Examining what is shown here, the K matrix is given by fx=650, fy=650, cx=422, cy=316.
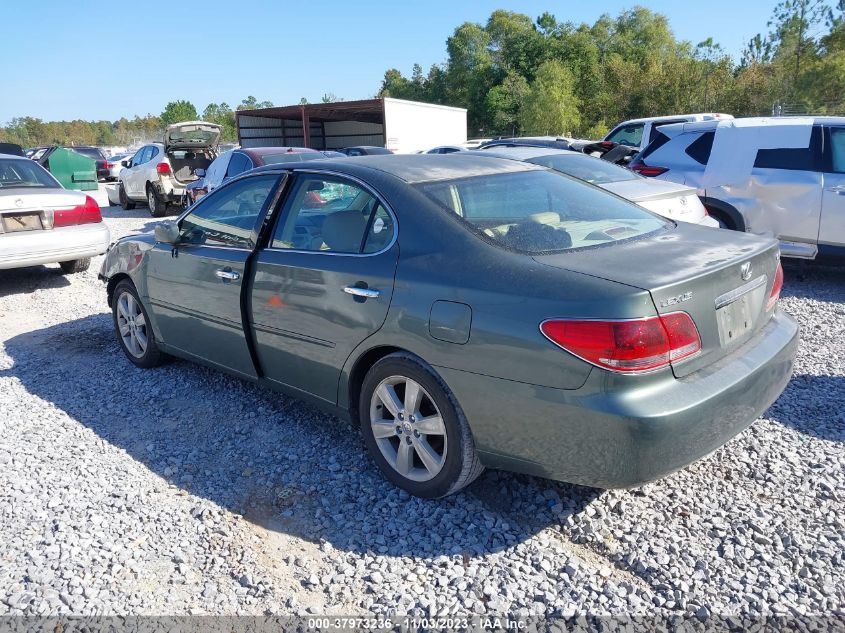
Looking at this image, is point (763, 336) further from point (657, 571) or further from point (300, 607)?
point (300, 607)

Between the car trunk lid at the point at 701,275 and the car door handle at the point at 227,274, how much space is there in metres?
1.90

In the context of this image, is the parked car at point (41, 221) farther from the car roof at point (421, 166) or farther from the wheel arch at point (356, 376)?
the wheel arch at point (356, 376)

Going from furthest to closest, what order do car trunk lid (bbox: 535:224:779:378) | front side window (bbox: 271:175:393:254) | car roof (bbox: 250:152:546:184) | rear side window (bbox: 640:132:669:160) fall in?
rear side window (bbox: 640:132:669:160) < car roof (bbox: 250:152:546:184) < front side window (bbox: 271:175:393:254) < car trunk lid (bbox: 535:224:779:378)

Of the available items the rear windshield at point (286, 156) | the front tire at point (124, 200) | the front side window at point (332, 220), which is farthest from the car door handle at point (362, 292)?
the front tire at point (124, 200)

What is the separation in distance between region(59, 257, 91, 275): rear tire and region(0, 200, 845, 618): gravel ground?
15.4 ft

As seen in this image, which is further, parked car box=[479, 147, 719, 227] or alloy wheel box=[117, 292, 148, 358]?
parked car box=[479, 147, 719, 227]

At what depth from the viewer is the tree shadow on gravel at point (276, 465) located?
A: 293cm

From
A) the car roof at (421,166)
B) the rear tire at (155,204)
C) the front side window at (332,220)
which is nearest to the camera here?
the front side window at (332,220)

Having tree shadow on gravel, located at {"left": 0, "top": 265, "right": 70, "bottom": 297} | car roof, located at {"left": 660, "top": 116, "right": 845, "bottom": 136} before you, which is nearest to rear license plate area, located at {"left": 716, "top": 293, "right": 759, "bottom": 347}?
car roof, located at {"left": 660, "top": 116, "right": 845, "bottom": 136}

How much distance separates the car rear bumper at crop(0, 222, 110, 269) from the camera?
711 cm

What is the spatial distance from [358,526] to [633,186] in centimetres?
480

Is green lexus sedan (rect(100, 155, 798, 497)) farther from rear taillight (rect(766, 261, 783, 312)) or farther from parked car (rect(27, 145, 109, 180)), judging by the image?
parked car (rect(27, 145, 109, 180))

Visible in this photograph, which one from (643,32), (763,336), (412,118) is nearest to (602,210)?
(763,336)

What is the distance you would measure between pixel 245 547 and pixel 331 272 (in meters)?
1.34
